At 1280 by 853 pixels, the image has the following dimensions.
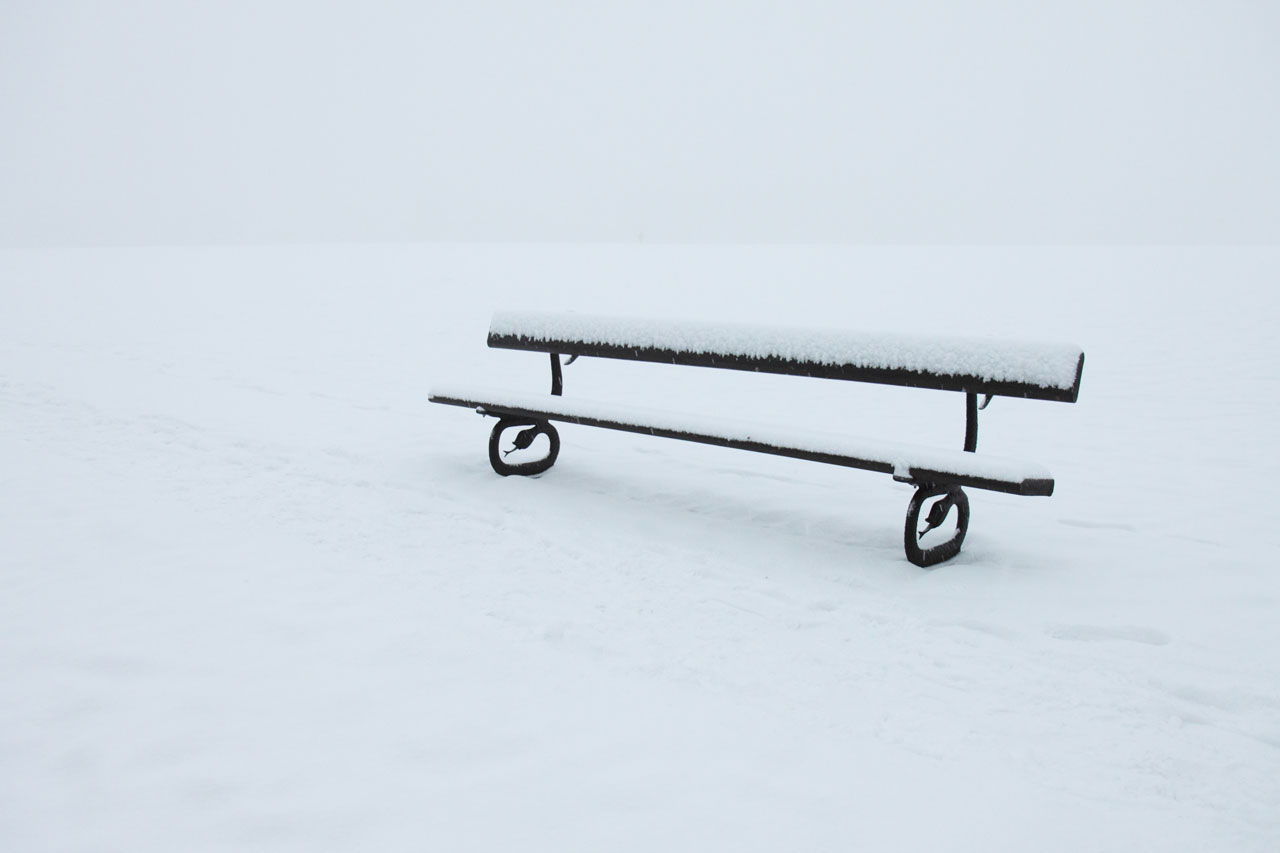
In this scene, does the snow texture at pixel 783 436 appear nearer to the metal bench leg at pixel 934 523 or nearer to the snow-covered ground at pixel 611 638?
the metal bench leg at pixel 934 523

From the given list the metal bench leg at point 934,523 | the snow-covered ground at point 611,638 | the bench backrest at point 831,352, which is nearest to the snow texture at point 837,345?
the bench backrest at point 831,352

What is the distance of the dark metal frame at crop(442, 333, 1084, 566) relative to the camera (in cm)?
348

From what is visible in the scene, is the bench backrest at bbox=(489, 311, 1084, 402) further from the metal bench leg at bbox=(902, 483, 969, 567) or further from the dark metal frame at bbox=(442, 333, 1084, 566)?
the metal bench leg at bbox=(902, 483, 969, 567)

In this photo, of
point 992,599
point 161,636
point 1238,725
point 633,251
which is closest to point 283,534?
point 161,636

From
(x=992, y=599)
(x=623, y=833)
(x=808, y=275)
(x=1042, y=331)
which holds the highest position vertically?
(x=808, y=275)

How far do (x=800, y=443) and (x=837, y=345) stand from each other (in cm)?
50

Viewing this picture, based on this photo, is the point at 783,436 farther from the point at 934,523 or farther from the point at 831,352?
the point at 934,523

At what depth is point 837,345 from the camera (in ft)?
13.2

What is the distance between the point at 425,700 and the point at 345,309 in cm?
1214

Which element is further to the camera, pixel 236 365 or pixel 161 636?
pixel 236 365

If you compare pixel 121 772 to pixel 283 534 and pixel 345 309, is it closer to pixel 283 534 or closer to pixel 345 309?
pixel 283 534

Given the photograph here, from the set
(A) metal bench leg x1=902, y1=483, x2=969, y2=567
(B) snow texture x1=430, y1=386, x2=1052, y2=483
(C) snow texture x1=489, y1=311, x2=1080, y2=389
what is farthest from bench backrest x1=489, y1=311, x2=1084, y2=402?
(A) metal bench leg x1=902, y1=483, x2=969, y2=567

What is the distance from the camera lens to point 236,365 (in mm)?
8875

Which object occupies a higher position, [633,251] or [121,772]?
[633,251]
